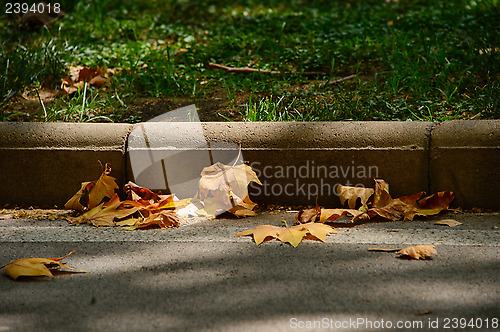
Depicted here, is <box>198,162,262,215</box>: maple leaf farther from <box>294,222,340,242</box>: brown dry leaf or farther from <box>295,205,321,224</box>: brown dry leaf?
<box>294,222,340,242</box>: brown dry leaf

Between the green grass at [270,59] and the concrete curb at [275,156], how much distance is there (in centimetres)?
38

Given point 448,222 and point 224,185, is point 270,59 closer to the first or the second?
point 224,185

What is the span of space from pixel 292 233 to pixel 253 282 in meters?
0.41

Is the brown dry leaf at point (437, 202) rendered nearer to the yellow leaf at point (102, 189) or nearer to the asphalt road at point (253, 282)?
the asphalt road at point (253, 282)

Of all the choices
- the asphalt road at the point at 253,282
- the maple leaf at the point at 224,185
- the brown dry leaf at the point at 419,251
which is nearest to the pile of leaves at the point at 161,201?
the maple leaf at the point at 224,185

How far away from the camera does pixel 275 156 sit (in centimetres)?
262

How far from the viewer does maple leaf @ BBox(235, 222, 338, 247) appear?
219 centimetres

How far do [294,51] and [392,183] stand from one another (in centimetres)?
191

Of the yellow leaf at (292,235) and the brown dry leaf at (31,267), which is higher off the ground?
the yellow leaf at (292,235)

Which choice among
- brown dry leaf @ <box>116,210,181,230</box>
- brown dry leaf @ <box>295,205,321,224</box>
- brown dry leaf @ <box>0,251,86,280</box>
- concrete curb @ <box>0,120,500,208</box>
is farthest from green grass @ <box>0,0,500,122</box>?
brown dry leaf @ <box>0,251,86,280</box>

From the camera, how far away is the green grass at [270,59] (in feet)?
10.5

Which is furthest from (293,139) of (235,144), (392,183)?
(392,183)

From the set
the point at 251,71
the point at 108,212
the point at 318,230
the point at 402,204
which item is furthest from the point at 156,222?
the point at 251,71

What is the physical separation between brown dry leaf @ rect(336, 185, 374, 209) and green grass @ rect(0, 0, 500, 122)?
63 centimetres
